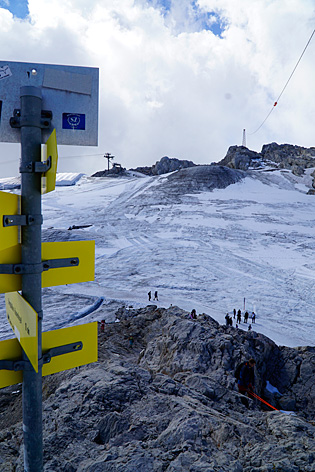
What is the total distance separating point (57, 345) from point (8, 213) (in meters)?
1.07

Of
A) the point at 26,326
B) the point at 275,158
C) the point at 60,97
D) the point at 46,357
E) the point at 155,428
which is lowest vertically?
the point at 155,428

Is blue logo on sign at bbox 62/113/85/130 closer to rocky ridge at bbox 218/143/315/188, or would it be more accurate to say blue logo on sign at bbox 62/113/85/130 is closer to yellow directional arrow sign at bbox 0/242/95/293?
yellow directional arrow sign at bbox 0/242/95/293

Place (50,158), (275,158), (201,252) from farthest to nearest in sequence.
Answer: (275,158) → (201,252) → (50,158)

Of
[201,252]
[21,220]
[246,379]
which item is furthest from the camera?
[201,252]

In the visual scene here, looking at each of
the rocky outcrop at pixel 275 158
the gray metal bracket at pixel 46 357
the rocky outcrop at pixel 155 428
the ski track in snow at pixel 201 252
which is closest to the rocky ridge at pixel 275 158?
the rocky outcrop at pixel 275 158

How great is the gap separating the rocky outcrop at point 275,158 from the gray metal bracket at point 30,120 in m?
77.6

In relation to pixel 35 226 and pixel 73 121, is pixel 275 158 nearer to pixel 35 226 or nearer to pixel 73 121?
pixel 73 121

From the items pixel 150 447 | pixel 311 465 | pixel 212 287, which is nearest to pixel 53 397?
pixel 150 447

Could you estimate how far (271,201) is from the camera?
168 ft

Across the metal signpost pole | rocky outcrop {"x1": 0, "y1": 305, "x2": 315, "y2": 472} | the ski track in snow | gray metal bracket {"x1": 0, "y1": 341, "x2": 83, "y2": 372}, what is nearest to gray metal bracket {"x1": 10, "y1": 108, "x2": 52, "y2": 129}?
the metal signpost pole

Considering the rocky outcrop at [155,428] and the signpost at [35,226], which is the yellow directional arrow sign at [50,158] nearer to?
the signpost at [35,226]

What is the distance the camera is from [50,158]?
186cm

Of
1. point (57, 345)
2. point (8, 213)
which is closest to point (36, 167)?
point (8, 213)

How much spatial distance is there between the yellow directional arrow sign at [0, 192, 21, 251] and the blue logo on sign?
662 millimetres
